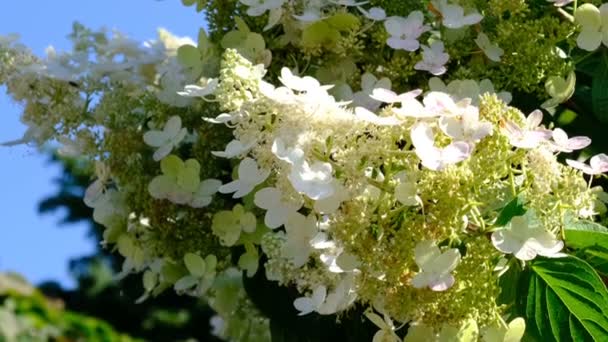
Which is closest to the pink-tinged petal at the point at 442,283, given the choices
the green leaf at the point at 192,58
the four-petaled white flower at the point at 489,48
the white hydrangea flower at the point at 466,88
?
the white hydrangea flower at the point at 466,88

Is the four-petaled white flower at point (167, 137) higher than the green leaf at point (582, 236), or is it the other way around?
the four-petaled white flower at point (167, 137)

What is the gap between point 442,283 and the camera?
2.40 ft

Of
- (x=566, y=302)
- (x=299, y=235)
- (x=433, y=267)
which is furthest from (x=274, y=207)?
(x=566, y=302)

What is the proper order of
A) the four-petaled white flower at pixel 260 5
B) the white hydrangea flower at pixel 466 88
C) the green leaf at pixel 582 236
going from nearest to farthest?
the green leaf at pixel 582 236, the white hydrangea flower at pixel 466 88, the four-petaled white flower at pixel 260 5

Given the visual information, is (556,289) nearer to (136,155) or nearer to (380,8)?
(380,8)

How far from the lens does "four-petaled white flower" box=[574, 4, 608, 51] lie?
3.41ft

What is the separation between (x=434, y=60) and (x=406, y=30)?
0.04 metres

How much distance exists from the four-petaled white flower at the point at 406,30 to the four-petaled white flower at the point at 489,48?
2.0 inches

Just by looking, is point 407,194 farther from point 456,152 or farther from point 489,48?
point 489,48

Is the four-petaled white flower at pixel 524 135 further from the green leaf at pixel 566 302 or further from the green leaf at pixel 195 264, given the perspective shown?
the green leaf at pixel 195 264

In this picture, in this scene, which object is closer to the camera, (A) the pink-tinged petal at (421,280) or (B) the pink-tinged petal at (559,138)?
(A) the pink-tinged petal at (421,280)

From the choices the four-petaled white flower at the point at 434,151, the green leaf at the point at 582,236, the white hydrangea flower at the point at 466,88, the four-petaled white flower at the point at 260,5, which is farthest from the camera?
the four-petaled white flower at the point at 260,5

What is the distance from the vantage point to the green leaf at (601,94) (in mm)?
1082

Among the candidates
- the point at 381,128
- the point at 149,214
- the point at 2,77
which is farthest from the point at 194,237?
the point at 381,128
